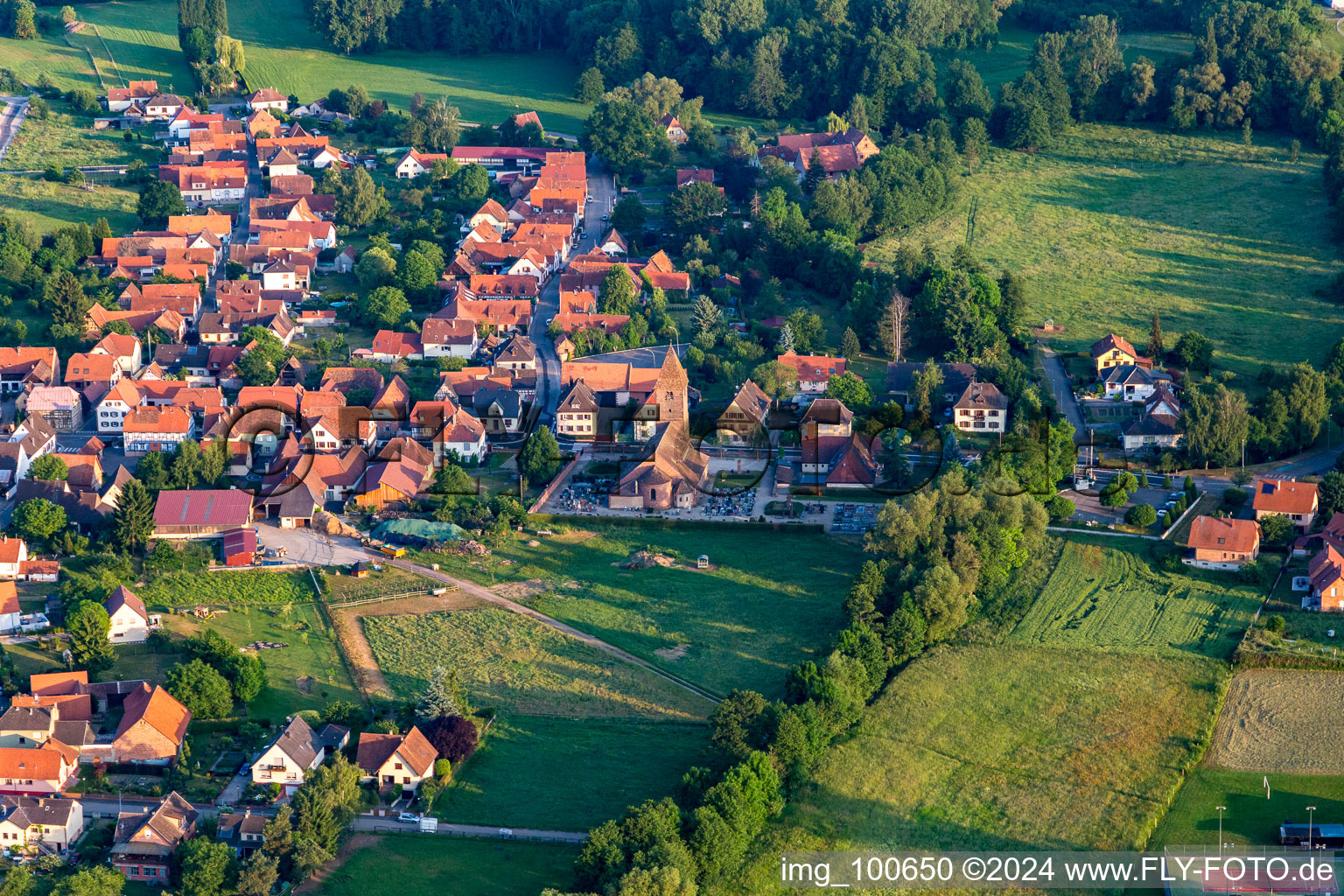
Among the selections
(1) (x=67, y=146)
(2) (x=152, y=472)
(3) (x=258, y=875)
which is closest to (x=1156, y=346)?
(2) (x=152, y=472)

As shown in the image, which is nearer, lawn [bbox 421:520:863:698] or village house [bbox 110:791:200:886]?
village house [bbox 110:791:200:886]

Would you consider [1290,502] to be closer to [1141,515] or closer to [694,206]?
[1141,515]

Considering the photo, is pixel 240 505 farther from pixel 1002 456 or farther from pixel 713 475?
pixel 1002 456

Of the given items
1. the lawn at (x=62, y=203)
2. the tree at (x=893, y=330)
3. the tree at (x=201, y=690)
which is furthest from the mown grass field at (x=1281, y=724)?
the lawn at (x=62, y=203)

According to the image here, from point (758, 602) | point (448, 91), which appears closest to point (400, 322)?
point (758, 602)

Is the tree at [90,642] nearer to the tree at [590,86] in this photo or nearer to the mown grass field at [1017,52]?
the tree at [590,86]

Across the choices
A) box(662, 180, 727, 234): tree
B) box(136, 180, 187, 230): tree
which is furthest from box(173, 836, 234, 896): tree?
box(136, 180, 187, 230): tree

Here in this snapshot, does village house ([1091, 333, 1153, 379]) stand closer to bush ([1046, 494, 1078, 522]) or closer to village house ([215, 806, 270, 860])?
bush ([1046, 494, 1078, 522])
